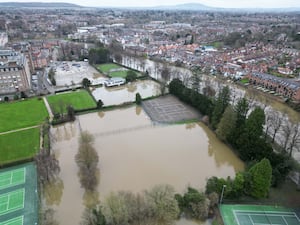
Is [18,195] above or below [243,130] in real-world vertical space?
below

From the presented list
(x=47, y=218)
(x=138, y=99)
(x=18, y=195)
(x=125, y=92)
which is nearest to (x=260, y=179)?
(x=47, y=218)

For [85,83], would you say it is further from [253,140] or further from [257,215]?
[257,215]

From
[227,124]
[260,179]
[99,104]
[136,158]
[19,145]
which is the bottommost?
[136,158]

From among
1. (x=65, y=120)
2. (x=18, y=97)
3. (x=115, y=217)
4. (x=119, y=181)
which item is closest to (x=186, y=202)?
(x=115, y=217)

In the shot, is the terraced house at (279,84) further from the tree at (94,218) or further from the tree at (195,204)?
the tree at (94,218)

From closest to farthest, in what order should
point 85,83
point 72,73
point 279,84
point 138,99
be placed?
point 138,99 → point 279,84 → point 85,83 → point 72,73

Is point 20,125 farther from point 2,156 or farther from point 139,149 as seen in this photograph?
point 139,149

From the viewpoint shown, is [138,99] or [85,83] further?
[85,83]

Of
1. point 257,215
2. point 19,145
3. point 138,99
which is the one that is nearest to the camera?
point 257,215

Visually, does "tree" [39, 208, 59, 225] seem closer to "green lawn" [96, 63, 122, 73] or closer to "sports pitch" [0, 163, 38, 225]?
"sports pitch" [0, 163, 38, 225]
